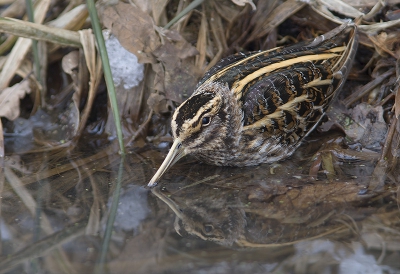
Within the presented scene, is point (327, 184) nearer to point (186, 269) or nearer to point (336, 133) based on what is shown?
point (336, 133)

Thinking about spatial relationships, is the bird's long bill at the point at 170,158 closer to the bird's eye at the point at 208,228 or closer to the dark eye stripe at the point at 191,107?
the dark eye stripe at the point at 191,107

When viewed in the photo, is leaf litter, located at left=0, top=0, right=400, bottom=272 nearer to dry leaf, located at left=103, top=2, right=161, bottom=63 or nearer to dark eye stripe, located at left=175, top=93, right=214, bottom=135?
dry leaf, located at left=103, top=2, right=161, bottom=63

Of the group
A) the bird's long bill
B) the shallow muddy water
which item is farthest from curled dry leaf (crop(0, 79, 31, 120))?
the bird's long bill

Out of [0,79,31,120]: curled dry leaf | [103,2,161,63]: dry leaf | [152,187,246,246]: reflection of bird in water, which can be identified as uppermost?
[103,2,161,63]: dry leaf

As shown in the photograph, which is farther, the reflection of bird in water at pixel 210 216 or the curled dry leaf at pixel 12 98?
the curled dry leaf at pixel 12 98

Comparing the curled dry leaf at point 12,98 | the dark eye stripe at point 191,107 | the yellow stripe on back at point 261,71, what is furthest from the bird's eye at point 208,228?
the curled dry leaf at point 12,98

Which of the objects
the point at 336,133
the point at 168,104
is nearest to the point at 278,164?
the point at 336,133
